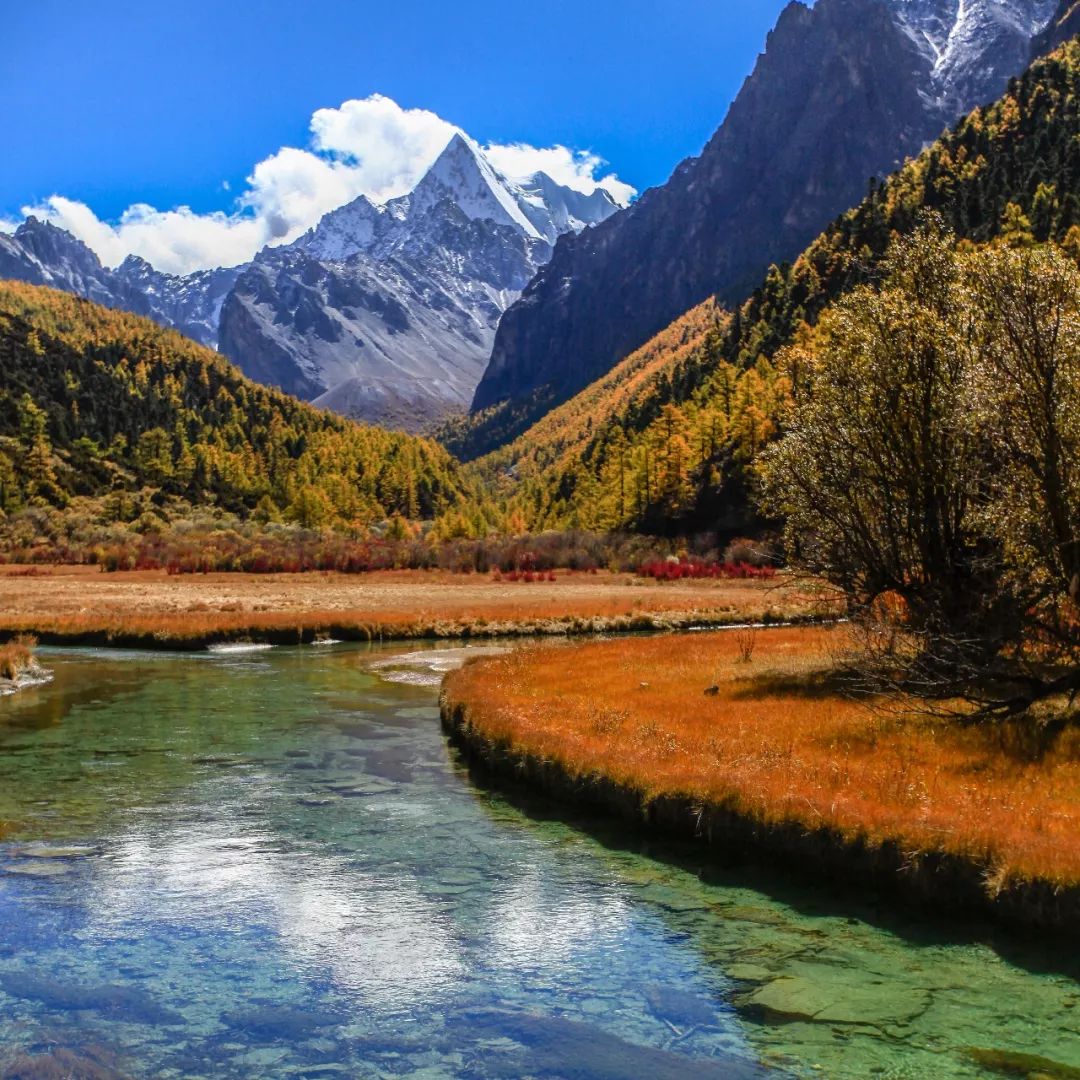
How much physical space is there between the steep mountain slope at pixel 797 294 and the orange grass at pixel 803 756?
7959 cm

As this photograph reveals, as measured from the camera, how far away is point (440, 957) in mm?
13875

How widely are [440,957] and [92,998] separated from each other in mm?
4509

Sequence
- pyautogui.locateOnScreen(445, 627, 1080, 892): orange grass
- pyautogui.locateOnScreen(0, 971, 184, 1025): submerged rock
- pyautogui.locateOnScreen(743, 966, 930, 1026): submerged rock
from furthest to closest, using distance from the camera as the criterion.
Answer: pyautogui.locateOnScreen(445, 627, 1080, 892): orange grass → pyautogui.locateOnScreen(0, 971, 184, 1025): submerged rock → pyautogui.locateOnScreen(743, 966, 930, 1026): submerged rock

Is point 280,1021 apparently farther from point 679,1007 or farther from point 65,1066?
point 679,1007

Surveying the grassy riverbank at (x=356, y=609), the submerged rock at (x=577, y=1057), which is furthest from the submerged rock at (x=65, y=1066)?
the grassy riverbank at (x=356, y=609)

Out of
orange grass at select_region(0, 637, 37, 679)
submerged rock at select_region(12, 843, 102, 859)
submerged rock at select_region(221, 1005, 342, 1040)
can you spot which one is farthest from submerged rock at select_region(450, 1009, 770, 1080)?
orange grass at select_region(0, 637, 37, 679)

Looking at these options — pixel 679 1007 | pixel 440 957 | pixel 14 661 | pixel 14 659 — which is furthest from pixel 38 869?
pixel 14 659

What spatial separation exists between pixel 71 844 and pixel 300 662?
3310cm

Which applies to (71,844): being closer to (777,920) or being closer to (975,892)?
(777,920)

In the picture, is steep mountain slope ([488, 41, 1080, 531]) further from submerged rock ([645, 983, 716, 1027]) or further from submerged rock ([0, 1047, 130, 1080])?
submerged rock ([0, 1047, 130, 1080])

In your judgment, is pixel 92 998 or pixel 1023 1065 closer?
pixel 1023 1065

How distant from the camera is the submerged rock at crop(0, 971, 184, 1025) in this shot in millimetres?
12039

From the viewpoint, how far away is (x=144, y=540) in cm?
15162

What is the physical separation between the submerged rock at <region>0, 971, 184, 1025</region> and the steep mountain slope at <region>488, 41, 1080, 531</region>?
327 feet
